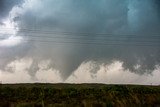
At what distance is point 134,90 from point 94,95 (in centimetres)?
1081

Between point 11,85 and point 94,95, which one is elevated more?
point 11,85

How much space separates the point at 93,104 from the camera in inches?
2159

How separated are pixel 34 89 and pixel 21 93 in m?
2.82

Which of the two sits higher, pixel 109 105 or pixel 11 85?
pixel 11 85

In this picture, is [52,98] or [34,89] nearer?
[52,98]

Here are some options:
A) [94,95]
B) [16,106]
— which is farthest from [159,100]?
[16,106]

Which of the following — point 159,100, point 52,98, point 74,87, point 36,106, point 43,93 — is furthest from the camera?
point 74,87

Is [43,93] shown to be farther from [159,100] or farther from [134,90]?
[159,100]

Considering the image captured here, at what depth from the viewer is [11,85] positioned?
83.9m

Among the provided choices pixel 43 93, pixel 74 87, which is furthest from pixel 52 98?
pixel 74 87

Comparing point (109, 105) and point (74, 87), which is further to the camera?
point (74, 87)

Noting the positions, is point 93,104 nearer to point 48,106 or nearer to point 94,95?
point 48,106

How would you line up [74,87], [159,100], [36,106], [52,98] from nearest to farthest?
[36,106], [159,100], [52,98], [74,87]

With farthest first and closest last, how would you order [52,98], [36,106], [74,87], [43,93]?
[74,87], [43,93], [52,98], [36,106]
